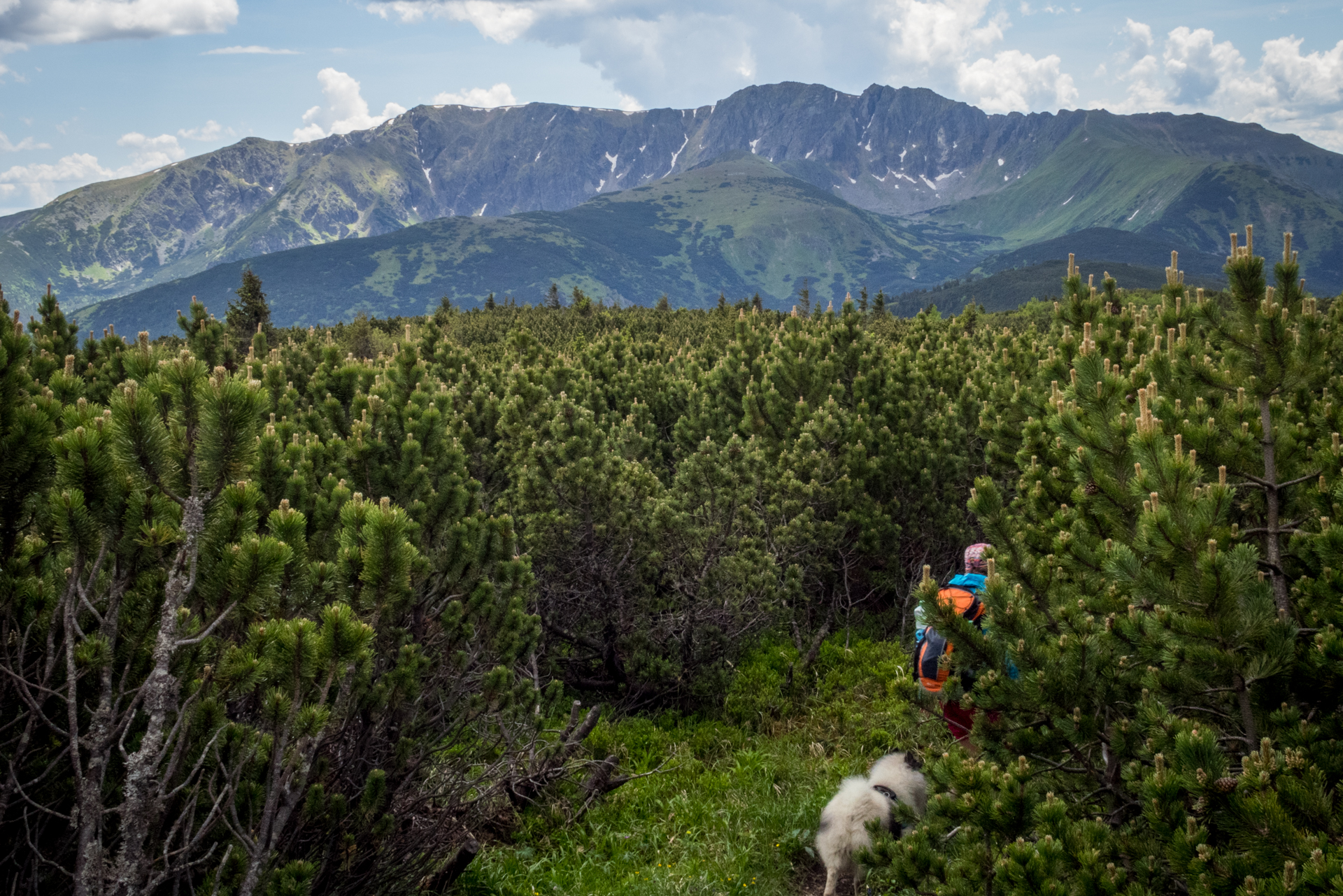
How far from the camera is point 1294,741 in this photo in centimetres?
287

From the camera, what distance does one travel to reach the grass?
556 cm

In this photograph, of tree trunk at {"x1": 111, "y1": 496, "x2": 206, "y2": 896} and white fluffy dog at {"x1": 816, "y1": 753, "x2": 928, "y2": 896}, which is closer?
tree trunk at {"x1": 111, "y1": 496, "x2": 206, "y2": 896}

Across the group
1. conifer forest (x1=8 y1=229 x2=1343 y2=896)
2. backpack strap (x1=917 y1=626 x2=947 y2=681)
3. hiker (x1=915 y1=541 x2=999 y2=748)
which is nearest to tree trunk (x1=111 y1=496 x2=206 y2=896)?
conifer forest (x1=8 y1=229 x2=1343 y2=896)

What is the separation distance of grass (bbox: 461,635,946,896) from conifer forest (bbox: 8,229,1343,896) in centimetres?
4

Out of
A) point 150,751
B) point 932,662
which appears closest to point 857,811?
point 932,662

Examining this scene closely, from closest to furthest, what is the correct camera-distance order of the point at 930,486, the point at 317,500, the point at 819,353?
the point at 317,500 → the point at 930,486 → the point at 819,353

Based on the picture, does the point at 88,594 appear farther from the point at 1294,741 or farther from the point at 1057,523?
the point at 1057,523

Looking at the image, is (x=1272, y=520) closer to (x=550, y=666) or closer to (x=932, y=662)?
(x=932, y=662)

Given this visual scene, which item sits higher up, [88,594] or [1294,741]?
[88,594]

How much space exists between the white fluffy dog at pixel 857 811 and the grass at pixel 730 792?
0.44 metres

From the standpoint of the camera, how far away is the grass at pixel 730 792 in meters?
5.56

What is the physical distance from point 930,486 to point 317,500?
873 cm

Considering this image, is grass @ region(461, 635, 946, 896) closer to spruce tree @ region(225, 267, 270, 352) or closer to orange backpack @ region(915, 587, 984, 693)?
orange backpack @ region(915, 587, 984, 693)

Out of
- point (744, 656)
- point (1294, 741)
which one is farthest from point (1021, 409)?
point (1294, 741)
